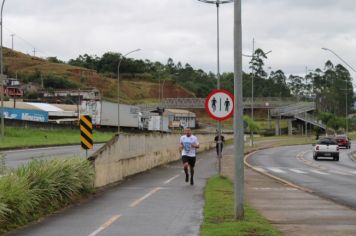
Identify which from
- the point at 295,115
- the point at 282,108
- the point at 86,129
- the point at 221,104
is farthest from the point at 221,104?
the point at 282,108

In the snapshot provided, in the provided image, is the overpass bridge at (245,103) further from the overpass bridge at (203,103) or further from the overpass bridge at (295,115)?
the overpass bridge at (295,115)

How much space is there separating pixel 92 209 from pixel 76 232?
2.98 meters

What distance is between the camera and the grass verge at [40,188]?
1054 cm

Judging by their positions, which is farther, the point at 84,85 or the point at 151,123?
the point at 84,85

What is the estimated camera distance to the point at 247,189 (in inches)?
712

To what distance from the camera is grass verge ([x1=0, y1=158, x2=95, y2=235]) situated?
1054cm

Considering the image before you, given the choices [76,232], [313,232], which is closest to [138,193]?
[76,232]

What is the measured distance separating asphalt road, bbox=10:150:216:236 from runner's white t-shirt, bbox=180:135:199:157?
1.30 m

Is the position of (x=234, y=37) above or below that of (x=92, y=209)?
above

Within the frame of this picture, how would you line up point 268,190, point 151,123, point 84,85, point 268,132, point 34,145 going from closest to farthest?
Result: point 268,190
point 34,145
point 151,123
point 268,132
point 84,85

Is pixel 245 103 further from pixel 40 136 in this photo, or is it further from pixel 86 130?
pixel 86 130

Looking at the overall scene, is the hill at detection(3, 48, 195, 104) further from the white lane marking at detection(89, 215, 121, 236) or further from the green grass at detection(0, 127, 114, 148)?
the white lane marking at detection(89, 215, 121, 236)

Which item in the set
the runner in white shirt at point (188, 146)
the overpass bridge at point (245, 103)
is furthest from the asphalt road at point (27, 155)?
the overpass bridge at point (245, 103)

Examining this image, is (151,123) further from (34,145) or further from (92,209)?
(92,209)
